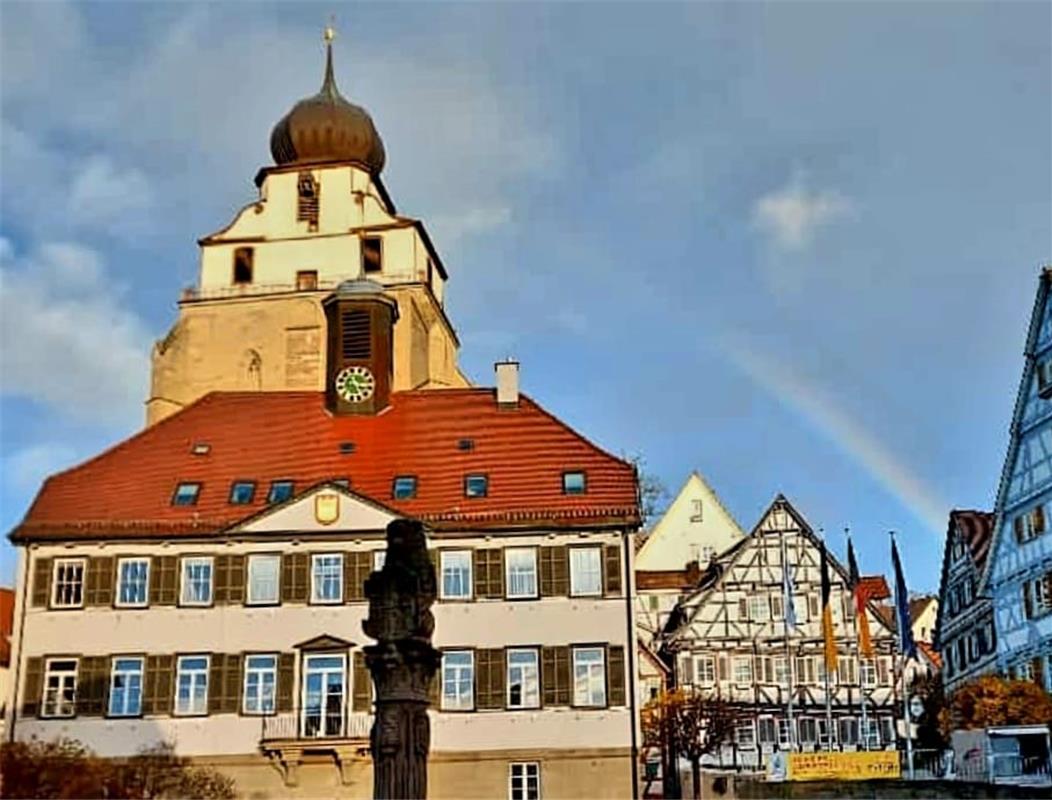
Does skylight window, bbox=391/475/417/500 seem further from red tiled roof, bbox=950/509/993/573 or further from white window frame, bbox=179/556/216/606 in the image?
red tiled roof, bbox=950/509/993/573

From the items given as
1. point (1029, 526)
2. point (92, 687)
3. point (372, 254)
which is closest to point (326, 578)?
point (92, 687)

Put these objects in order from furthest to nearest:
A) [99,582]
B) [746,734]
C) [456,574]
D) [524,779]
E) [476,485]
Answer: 1. [746,734]
2. [476,485]
3. [99,582]
4. [456,574]
5. [524,779]

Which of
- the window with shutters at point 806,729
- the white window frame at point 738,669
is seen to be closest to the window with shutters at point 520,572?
the white window frame at point 738,669

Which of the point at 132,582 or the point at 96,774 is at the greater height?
the point at 132,582

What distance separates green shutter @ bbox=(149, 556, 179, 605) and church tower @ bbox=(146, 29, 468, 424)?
60.4 feet

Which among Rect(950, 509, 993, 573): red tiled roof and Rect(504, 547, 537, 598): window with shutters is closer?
Rect(504, 547, 537, 598): window with shutters

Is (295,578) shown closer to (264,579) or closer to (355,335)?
(264,579)

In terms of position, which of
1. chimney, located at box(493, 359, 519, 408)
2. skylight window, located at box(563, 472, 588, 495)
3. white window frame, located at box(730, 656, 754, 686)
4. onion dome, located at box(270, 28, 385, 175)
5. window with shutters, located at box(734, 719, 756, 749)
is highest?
onion dome, located at box(270, 28, 385, 175)

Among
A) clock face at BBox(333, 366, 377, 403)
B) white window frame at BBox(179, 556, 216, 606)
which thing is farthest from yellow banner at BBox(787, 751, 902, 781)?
clock face at BBox(333, 366, 377, 403)

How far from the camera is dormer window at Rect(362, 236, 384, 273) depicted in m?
61.2

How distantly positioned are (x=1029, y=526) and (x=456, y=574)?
1674 cm

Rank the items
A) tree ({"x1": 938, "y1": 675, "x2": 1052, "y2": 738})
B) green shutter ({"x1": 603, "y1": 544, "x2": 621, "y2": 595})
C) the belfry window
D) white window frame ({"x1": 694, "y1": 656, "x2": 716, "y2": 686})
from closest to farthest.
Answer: tree ({"x1": 938, "y1": 675, "x2": 1052, "y2": 738}) < green shutter ({"x1": 603, "y1": 544, "x2": 621, "y2": 595}) < white window frame ({"x1": 694, "y1": 656, "x2": 716, "y2": 686}) < the belfry window

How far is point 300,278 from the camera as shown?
199 ft

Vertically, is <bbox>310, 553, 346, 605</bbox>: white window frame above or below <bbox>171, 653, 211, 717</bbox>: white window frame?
above
